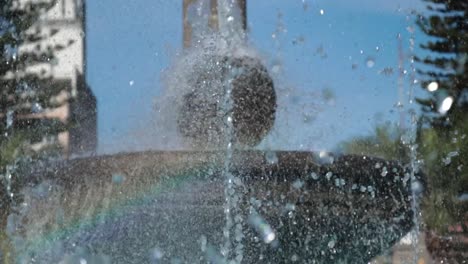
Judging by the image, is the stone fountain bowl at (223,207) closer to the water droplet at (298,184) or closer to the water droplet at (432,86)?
the water droplet at (298,184)

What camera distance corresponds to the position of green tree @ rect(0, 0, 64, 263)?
7.80 m

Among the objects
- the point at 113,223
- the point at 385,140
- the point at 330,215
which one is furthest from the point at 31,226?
the point at 385,140

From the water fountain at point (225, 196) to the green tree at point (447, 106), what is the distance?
337 centimetres

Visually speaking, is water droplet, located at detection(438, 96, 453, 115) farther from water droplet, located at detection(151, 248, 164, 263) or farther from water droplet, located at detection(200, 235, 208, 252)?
water droplet, located at detection(151, 248, 164, 263)

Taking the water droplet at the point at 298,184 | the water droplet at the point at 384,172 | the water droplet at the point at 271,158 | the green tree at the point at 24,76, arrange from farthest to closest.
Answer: the green tree at the point at 24,76, the water droplet at the point at 384,172, the water droplet at the point at 298,184, the water droplet at the point at 271,158

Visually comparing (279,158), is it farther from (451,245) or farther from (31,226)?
(451,245)

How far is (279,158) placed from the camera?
3809 millimetres

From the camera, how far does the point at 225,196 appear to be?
4082 mm

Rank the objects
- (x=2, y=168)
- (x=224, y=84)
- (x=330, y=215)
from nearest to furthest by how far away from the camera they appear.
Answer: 1. (x=330, y=215)
2. (x=224, y=84)
3. (x=2, y=168)

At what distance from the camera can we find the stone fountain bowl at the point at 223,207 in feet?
12.8

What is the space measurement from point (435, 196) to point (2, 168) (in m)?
3.47

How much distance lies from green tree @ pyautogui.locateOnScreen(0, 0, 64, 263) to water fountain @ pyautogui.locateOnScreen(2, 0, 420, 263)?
3.03m

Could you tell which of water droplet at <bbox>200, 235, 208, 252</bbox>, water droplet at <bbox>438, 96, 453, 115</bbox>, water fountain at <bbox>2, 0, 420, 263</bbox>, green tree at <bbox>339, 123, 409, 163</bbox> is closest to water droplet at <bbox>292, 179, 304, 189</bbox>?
water fountain at <bbox>2, 0, 420, 263</bbox>

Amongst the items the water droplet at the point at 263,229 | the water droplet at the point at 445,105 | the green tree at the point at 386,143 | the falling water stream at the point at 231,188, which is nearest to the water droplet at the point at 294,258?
the water droplet at the point at 263,229
